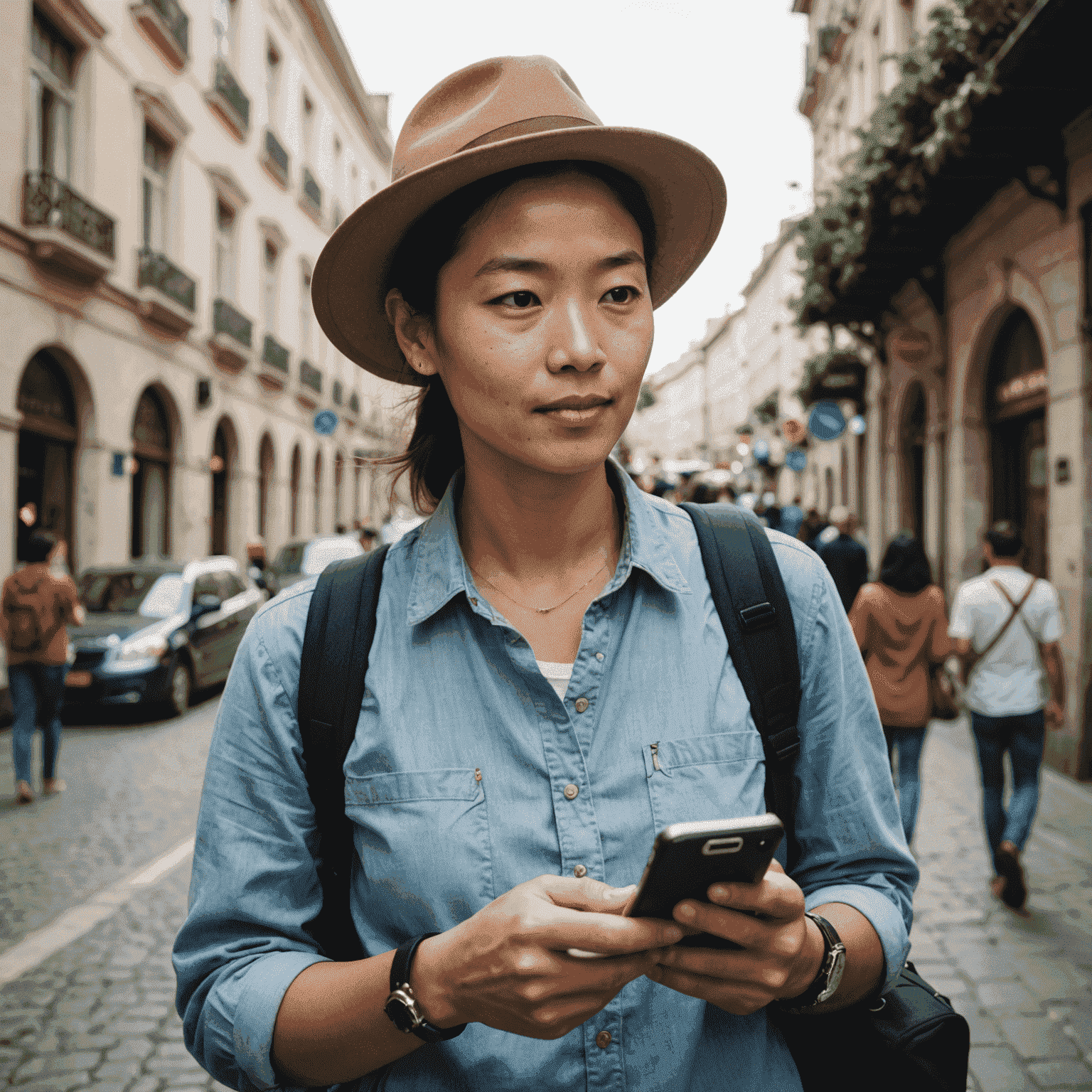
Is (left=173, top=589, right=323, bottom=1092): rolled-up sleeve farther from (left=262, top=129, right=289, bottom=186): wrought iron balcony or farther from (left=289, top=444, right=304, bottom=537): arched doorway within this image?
(left=289, top=444, right=304, bottom=537): arched doorway

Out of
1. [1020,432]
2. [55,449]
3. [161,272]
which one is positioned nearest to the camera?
[1020,432]

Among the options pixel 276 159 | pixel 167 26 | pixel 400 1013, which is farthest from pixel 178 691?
pixel 276 159

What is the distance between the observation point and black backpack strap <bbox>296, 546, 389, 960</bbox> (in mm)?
1435

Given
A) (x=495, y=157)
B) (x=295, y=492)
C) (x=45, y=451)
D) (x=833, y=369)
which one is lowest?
(x=495, y=157)

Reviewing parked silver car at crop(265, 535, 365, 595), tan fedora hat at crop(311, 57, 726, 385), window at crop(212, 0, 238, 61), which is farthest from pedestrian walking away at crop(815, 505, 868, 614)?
window at crop(212, 0, 238, 61)

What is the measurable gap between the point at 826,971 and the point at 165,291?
1759cm

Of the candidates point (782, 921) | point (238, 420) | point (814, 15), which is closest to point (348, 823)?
point (782, 921)

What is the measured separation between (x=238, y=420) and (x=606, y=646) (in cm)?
2165

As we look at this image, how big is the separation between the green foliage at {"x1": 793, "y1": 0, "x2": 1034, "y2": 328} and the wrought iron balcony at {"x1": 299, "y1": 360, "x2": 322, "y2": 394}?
16235 mm

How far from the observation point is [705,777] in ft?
4.68

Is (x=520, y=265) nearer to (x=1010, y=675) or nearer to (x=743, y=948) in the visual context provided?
(x=743, y=948)

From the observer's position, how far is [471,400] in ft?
4.95

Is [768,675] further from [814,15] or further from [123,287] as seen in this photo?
[814,15]

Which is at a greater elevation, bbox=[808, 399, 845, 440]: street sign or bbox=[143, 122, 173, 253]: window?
bbox=[143, 122, 173, 253]: window
